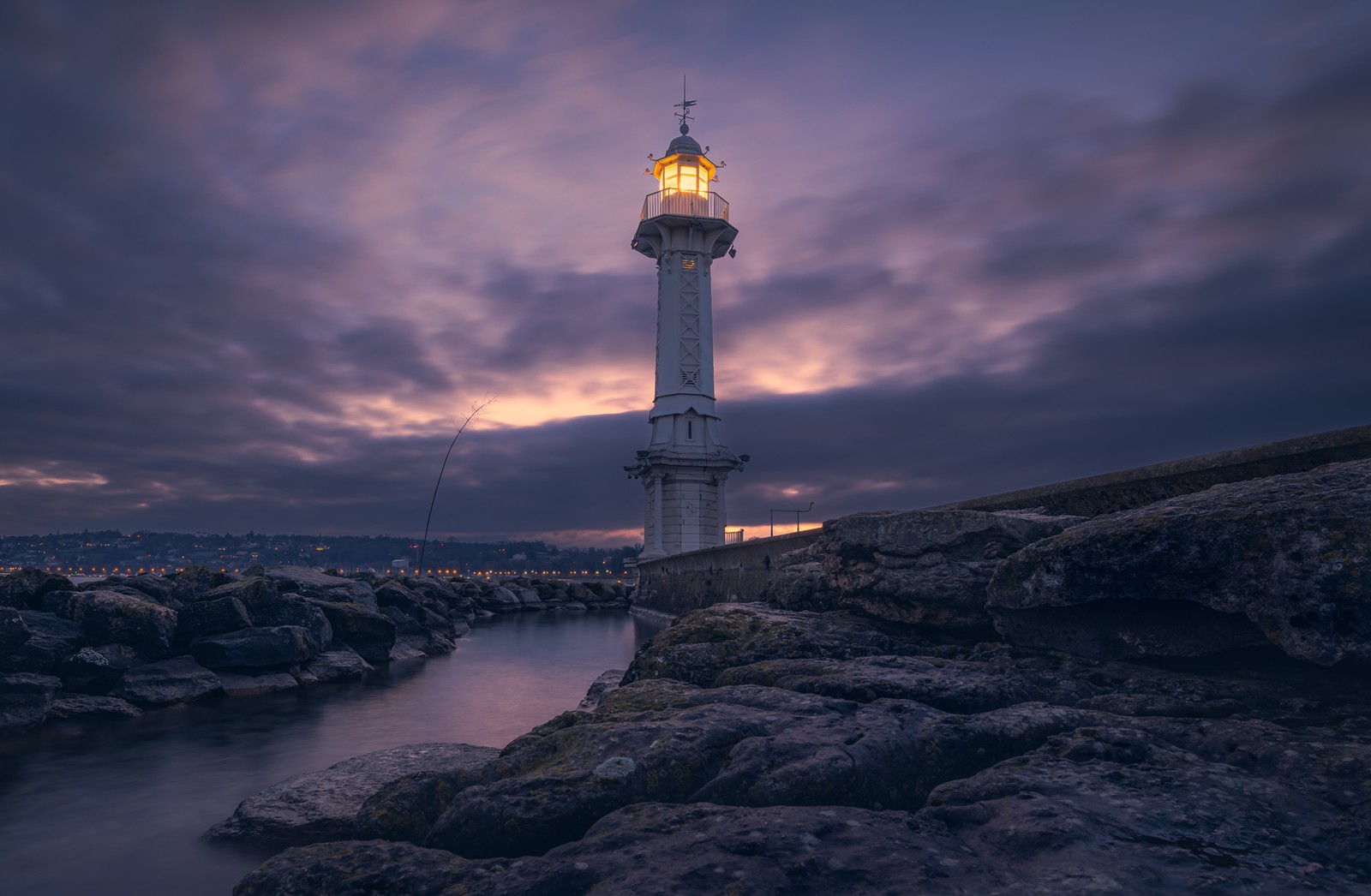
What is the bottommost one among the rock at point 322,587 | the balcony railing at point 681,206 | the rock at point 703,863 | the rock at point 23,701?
the rock at point 23,701

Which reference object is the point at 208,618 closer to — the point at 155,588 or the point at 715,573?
the point at 155,588

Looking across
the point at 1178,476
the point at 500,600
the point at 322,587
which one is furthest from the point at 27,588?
the point at 500,600

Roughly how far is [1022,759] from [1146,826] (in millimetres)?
704

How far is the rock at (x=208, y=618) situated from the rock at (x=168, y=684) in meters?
0.54

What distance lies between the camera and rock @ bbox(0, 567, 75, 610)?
1249cm

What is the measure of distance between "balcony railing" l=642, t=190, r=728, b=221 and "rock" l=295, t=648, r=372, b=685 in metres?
27.5

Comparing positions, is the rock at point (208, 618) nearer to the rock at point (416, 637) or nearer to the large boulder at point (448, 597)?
the rock at point (416, 637)

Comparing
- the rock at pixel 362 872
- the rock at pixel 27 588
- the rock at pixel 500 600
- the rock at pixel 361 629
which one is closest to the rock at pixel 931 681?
the rock at pixel 362 872

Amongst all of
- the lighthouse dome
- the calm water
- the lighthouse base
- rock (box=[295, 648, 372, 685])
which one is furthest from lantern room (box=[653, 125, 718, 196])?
rock (box=[295, 648, 372, 685])

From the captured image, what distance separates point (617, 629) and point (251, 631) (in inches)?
661

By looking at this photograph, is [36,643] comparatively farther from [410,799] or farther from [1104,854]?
[1104,854]

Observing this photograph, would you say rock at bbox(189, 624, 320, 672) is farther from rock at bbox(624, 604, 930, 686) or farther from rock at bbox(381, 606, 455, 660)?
rock at bbox(624, 604, 930, 686)

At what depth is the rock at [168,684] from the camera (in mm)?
11312

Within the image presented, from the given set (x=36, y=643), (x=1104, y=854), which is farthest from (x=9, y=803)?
(x=1104, y=854)
